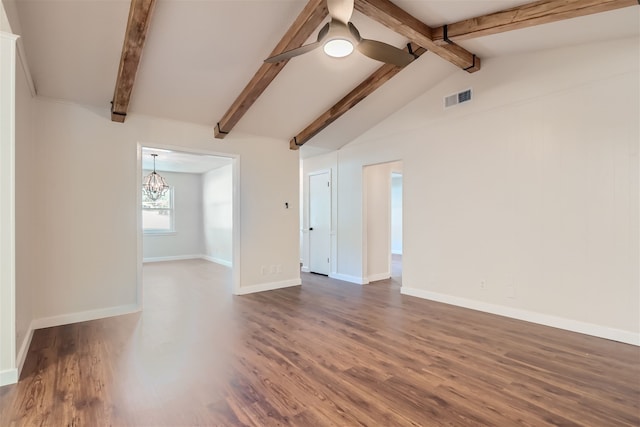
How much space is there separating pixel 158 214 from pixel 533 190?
8589 millimetres

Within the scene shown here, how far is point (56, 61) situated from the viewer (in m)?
3.08

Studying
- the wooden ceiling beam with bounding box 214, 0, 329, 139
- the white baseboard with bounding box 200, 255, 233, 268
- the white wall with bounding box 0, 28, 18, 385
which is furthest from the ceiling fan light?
the white baseboard with bounding box 200, 255, 233, 268

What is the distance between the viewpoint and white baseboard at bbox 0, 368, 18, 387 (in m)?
2.27

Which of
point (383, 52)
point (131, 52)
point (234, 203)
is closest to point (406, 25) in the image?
point (383, 52)

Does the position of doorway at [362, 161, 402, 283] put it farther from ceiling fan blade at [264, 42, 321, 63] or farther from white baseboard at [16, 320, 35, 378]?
white baseboard at [16, 320, 35, 378]

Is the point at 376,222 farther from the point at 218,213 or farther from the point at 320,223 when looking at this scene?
the point at 218,213

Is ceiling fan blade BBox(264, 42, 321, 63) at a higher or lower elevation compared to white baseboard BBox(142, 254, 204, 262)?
higher

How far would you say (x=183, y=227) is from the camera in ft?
29.9

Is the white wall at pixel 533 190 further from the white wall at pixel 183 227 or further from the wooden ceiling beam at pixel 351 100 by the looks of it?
the white wall at pixel 183 227

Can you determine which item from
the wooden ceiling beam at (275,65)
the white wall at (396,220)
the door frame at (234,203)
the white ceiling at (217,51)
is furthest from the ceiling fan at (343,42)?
the white wall at (396,220)

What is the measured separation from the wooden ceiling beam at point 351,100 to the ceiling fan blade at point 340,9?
1315 millimetres

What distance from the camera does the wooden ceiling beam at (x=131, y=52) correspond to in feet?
8.06

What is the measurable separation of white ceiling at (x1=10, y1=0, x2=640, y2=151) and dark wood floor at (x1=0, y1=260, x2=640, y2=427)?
263 cm

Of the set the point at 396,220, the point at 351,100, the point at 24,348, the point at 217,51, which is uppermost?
the point at 217,51
